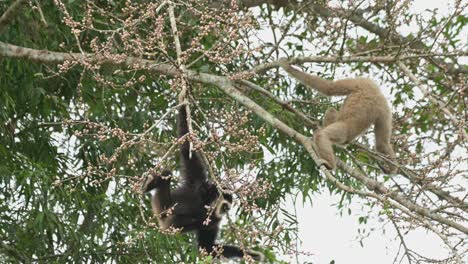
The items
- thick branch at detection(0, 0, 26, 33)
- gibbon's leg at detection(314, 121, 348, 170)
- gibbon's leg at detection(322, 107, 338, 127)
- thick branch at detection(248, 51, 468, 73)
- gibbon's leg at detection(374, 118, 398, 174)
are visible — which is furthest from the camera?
gibbon's leg at detection(374, 118, 398, 174)

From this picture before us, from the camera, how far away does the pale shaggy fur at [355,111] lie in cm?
643

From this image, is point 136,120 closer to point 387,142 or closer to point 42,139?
point 42,139

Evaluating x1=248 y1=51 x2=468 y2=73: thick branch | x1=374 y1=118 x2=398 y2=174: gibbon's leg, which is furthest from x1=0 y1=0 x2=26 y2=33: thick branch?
x1=374 y1=118 x2=398 y2=174: gibbon's leg

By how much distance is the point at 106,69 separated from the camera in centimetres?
711

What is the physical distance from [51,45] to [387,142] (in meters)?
3.10

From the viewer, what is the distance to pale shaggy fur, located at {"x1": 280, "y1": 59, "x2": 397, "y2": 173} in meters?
6.43

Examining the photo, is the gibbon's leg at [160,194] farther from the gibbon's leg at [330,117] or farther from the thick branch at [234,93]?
the gibbon's leg at [330,117]

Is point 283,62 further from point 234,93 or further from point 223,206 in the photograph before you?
point 223,206

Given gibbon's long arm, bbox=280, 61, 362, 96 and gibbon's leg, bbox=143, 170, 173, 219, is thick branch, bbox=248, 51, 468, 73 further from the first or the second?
gibbon's leg, bbox=143, 170, 173, 219

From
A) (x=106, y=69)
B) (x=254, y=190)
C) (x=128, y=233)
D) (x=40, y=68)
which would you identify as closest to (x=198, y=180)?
(x=128, y=233)

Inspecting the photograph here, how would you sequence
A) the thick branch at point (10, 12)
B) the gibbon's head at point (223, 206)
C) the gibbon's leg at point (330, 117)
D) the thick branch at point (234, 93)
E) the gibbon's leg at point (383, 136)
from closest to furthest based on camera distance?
the thick branch at point (234, 93)
the gibbon's head at point (223, 206)
the thick branch at point (10, 12)
the gibbon's leg at point (330, 117)
the gibbon's leg at point (383, 136)

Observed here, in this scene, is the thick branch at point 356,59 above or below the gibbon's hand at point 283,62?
below

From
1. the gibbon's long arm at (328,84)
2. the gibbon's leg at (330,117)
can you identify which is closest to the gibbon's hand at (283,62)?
the gibbon's long arm at (328,84)

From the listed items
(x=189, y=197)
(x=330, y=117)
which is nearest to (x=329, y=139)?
(x=330, y=117)
